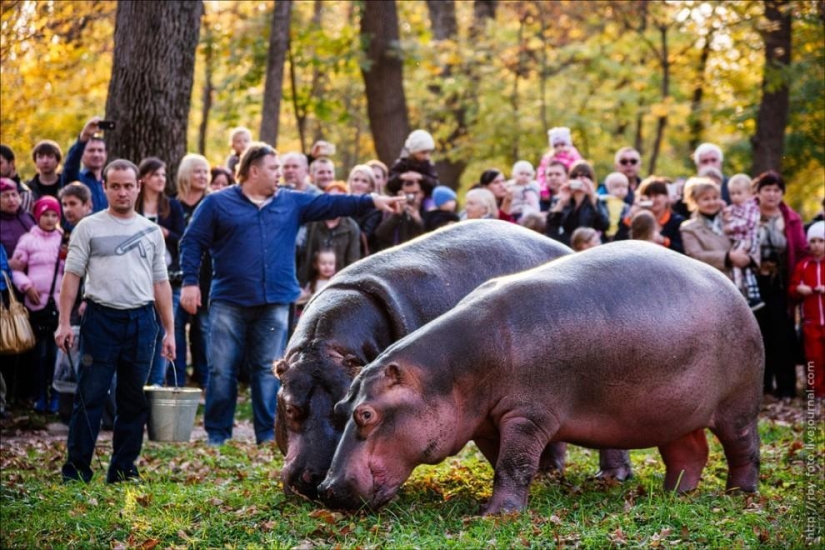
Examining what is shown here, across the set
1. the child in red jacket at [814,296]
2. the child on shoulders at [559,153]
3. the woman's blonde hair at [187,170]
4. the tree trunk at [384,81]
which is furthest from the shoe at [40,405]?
the tree trunk at [384,81]

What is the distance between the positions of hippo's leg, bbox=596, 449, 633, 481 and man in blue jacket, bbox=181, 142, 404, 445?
10.8ft

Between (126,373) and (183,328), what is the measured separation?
437cm

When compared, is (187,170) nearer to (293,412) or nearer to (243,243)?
(243,243)

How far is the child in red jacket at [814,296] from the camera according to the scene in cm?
1302

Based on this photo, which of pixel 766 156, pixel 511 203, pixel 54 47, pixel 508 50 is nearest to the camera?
pixel 511 203

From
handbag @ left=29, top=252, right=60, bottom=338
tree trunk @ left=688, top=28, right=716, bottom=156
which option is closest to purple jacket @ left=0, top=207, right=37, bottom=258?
handbag @ left=29, top=252, right=60, bottom=338

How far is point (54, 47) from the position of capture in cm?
1838

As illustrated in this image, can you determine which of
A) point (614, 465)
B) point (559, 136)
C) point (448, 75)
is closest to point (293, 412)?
point (614, 465)

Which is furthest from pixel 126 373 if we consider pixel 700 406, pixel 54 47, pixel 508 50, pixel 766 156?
pixel 508 50

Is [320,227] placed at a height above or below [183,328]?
above

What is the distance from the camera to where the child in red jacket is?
42.7 feet

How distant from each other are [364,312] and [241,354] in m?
3.38

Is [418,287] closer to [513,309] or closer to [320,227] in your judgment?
[513,309]

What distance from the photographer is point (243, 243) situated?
10.4 metres
